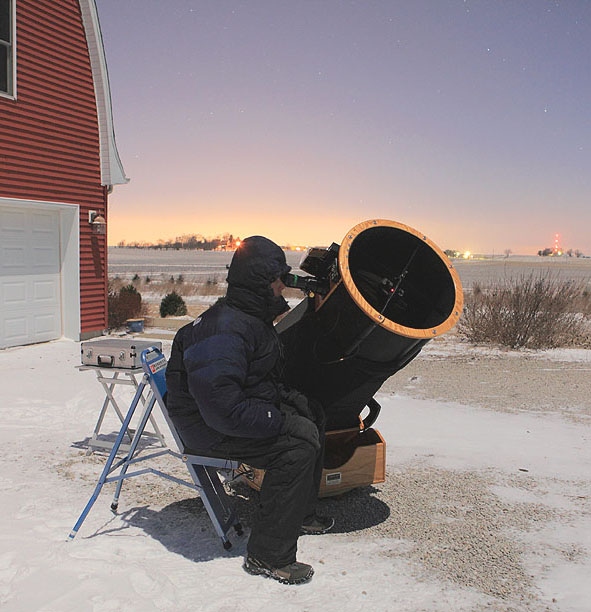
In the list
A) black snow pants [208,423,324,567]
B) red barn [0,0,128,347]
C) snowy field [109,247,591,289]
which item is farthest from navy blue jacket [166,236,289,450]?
snowy field [109,247,591,289]

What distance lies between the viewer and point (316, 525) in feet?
11.6

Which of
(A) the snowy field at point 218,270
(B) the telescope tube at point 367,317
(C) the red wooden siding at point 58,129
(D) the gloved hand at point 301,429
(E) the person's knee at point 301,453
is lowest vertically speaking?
(A) the snowy field at point 218,270

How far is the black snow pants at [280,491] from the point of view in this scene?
2.94m

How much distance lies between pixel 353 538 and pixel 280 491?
78 cm

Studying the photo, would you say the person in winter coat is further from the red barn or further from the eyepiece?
the red barn

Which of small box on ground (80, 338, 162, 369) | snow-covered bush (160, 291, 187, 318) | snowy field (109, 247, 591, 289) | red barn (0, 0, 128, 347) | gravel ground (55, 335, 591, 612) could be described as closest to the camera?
Answer: gravel ground (55, 335, 591, 612)

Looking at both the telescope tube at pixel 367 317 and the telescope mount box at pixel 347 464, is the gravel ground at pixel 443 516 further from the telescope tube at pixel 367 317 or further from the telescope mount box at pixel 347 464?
the telescope tube at pixel 367 317

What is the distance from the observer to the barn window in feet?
30.8

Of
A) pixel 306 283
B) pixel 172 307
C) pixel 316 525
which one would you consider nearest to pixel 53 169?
pixel 172 307

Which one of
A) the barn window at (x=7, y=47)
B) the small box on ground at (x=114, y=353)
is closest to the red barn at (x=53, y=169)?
the barn window at (x=7, y=47)

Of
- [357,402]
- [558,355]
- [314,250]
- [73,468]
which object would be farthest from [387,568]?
[558,355]

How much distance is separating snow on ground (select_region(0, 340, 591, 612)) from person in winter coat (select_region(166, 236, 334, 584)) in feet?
1.00

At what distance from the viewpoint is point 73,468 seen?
4.48m

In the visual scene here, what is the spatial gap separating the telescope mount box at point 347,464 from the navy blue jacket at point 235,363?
33.4 inches
